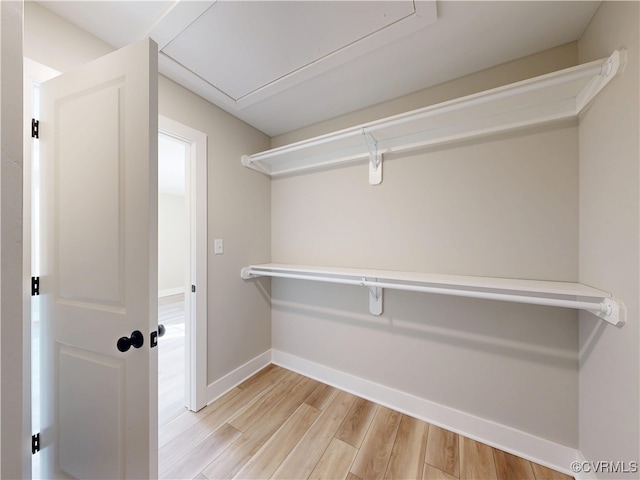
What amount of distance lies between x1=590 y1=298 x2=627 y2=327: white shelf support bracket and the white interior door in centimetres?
184

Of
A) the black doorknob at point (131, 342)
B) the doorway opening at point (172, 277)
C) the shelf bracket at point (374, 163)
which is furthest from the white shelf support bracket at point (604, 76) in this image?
the black doorknob at point (131, 342)

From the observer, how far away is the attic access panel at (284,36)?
106cm

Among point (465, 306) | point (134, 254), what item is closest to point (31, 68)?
point (134, 254)

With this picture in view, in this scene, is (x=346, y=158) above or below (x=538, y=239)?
above

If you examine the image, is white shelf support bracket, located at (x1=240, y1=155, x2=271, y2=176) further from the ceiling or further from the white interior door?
the white interior door

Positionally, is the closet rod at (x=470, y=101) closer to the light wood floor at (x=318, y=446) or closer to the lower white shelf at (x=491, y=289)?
the lower white shelf at (x=491, y=289)

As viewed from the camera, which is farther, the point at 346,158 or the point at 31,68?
the point at 346,158

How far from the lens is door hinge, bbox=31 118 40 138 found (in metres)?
1.04

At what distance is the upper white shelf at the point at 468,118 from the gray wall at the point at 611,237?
0.10 meters

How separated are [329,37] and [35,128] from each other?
147 centimetres

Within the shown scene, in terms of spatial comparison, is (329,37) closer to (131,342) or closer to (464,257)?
(464,257)

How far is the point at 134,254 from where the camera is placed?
887 millimetres

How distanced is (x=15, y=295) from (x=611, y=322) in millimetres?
1861

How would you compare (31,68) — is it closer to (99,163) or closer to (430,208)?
(99,163)
